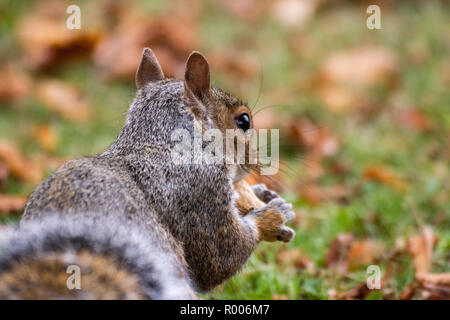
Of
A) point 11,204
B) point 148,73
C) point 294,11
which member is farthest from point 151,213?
point 294,11

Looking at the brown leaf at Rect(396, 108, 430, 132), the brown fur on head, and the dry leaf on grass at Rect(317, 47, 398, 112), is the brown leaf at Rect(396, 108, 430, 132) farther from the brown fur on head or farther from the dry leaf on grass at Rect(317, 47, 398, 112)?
the brown fur on head

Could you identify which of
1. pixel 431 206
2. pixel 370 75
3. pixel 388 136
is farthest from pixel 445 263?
pixel 370 75

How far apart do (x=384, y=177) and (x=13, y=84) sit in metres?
2.99

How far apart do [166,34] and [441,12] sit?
272cm

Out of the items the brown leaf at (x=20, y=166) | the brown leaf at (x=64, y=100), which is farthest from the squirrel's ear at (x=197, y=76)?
the brown leaf at (x=64, y=100)

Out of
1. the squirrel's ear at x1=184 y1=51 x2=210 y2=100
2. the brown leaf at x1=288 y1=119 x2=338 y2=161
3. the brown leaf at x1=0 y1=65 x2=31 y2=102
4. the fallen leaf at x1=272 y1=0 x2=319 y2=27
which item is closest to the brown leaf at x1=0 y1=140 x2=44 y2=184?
the brown leaf at x1=0 y1=65 x2=31 y2=102

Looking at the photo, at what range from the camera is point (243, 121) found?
2934 millimetres

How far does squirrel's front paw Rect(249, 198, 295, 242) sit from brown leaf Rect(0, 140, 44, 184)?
1.95 meters

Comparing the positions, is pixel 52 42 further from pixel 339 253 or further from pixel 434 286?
pixel 434 286

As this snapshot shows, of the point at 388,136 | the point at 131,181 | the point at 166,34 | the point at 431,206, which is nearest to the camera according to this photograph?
the point at 131,181

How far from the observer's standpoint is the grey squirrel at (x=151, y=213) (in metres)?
2.05

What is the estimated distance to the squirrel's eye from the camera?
2926 millimetres
